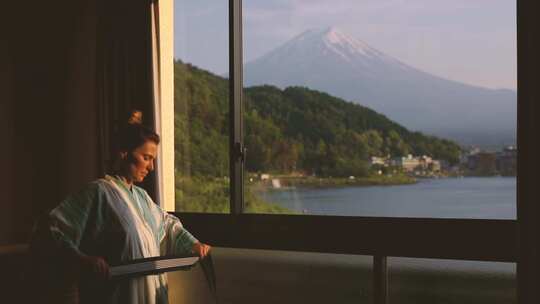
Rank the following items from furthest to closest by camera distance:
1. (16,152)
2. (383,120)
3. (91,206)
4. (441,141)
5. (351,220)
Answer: (16,152)
(383,120)
(441,141)
(351,220)
(91,206)

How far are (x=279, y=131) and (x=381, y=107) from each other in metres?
0.60

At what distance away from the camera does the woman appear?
2.20m

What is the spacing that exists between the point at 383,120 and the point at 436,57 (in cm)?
46

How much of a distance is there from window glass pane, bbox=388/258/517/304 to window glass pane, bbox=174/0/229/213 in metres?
1.05

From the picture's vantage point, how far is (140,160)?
2.38 metres

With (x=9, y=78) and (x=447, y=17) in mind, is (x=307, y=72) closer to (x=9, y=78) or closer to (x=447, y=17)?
(x=447, y=17)

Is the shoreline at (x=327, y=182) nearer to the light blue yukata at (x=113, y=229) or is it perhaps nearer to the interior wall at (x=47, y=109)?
the interior wall at (x=47, y=109)

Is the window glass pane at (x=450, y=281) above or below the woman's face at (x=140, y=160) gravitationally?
below

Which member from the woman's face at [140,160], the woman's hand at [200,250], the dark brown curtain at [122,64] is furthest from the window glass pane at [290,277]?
the woman's face at [140,160]

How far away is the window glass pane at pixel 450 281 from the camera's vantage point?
2.94 m

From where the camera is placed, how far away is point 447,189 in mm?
3373

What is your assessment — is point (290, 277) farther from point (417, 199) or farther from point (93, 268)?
point (93, 268)

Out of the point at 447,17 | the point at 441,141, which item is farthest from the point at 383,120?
the point at 447,17

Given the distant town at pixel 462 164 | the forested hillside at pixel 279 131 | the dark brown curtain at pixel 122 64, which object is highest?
the dark brown curtain at pixel 122 64
